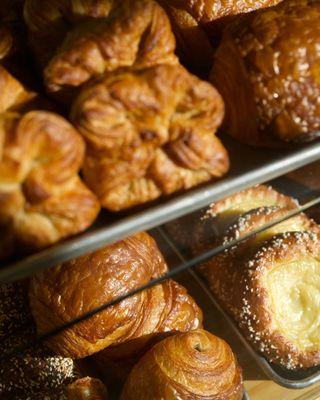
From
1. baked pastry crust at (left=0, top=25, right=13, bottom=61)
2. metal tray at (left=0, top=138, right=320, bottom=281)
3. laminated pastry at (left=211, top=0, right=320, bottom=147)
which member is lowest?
metal tray at (left=0, top=138, right=320, bottom=281)

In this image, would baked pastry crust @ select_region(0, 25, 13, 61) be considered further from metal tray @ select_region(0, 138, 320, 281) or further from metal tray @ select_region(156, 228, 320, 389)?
metal tray @ select_region(156, 228, 320, 389)

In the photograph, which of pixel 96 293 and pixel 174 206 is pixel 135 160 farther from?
pixel 96 293

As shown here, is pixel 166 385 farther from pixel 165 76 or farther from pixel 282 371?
pixel 165 76

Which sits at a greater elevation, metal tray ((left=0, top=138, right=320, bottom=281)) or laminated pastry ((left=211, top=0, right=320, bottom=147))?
laminated pastry ((left=211, top=0, right=320, bottom=147))

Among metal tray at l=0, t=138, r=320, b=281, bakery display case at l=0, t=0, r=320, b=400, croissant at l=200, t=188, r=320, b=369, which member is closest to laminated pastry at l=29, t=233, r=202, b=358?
bakery display case at l=0, t=0, r=320, b=400

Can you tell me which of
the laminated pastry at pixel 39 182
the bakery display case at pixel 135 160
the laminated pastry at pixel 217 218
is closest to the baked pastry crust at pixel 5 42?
the bakery display case at pixel 135 160

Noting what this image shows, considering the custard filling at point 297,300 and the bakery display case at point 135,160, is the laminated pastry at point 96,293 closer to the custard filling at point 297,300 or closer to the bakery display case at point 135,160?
the bakery display case at point 135,160

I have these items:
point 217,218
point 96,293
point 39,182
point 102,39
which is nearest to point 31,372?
point 96,293

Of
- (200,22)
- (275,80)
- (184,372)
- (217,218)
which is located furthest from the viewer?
(217,218)
